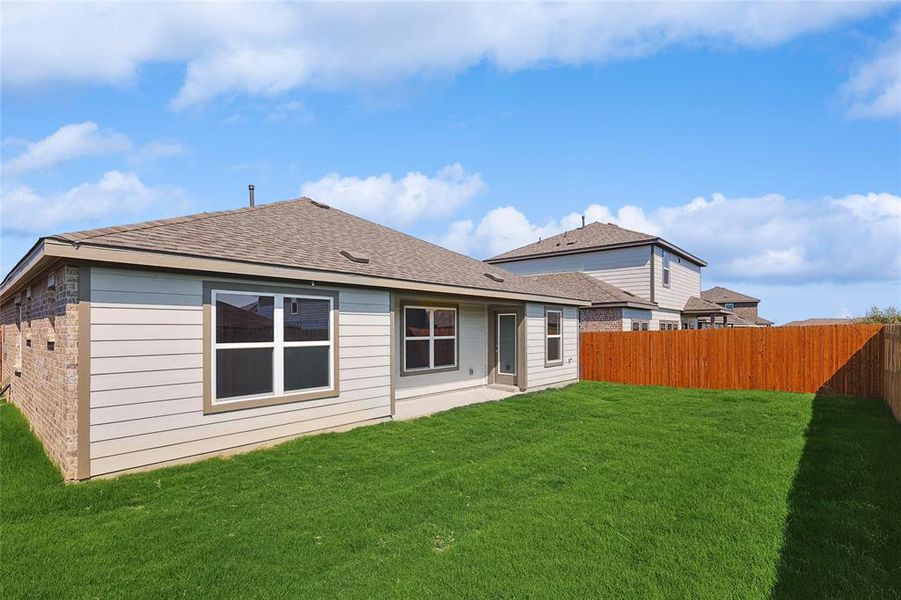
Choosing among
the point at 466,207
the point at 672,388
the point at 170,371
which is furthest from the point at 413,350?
the point at 466,207

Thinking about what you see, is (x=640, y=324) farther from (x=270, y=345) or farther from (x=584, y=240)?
(x=270, y=345)

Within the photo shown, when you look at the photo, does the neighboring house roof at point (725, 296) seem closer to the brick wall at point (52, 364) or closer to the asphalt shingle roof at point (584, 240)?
the asphalt shingle roof at point (584, 240)

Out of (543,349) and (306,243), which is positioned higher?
(306,243)

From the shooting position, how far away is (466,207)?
78.5ft

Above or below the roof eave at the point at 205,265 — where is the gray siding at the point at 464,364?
below

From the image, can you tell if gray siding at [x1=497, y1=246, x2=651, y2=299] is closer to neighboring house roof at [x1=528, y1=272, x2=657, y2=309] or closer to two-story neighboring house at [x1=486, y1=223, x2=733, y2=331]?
two-story neighboring house at [x1=486, y1=223, x2=733, y2=331]

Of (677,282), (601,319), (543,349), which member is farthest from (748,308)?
(543,349)

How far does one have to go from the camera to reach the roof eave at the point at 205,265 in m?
5.36

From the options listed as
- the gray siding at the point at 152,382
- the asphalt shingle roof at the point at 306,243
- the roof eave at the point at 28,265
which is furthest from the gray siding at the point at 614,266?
the roof eave at the point at 28,265

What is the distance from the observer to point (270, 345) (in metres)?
7.23

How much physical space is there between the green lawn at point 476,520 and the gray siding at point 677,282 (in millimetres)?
14351

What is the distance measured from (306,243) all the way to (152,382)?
403 centimetres

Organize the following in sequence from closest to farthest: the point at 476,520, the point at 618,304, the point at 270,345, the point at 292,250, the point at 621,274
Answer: the point at 476,520 → the point at 270,345 → the point at 292,250 → the point at 618,304 → the point at 621,274

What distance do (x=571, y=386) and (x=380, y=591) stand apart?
1178 centimetres
